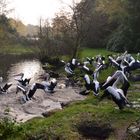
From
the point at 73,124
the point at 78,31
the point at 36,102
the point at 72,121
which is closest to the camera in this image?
the point at 73,124

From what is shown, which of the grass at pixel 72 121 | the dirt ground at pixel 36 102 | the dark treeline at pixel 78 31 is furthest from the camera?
the dark treeline at pixel 78 31

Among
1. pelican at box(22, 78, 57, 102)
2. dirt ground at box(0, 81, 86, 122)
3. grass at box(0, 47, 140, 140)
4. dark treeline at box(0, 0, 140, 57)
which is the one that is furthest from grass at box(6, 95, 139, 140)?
dark treeline at box(0, 0, 140, 57)

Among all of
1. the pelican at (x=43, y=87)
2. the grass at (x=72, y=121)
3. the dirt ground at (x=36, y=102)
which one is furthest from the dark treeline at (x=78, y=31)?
the grass at (x=72, y=121)

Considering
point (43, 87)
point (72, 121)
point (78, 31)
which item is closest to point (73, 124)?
point (72, 121)

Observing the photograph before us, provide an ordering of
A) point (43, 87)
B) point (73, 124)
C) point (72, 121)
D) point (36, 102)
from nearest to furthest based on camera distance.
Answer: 1. point (73, 124)
2. point (72, 121)
3. point (36, 102)
4. point (43, 87)

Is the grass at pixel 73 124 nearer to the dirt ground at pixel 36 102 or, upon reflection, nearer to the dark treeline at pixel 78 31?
the dirt ground at pixel 36 102

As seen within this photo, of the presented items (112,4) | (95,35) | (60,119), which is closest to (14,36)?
(95,35)

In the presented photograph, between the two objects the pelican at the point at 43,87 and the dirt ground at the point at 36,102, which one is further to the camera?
the pelican at the point at 43,87

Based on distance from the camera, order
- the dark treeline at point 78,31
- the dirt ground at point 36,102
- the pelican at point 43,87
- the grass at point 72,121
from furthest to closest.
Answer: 1. the dark treeline at point 78,31
2. the pelican at point 43,87
3. the dirt ground at point 36,102
4. the grass at point 72,121

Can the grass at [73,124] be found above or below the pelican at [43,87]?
above

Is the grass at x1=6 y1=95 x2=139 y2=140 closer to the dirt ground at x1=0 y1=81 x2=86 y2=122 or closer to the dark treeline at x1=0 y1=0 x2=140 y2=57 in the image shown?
the dirt ground at x1=0 y1=81 x2=86 y2=122

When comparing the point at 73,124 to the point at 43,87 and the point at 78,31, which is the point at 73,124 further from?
the point at 78,31

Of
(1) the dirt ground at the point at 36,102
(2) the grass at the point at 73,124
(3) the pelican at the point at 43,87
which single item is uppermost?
(2) the grass at the point at 73,124

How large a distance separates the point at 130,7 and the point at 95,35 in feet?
57.3
